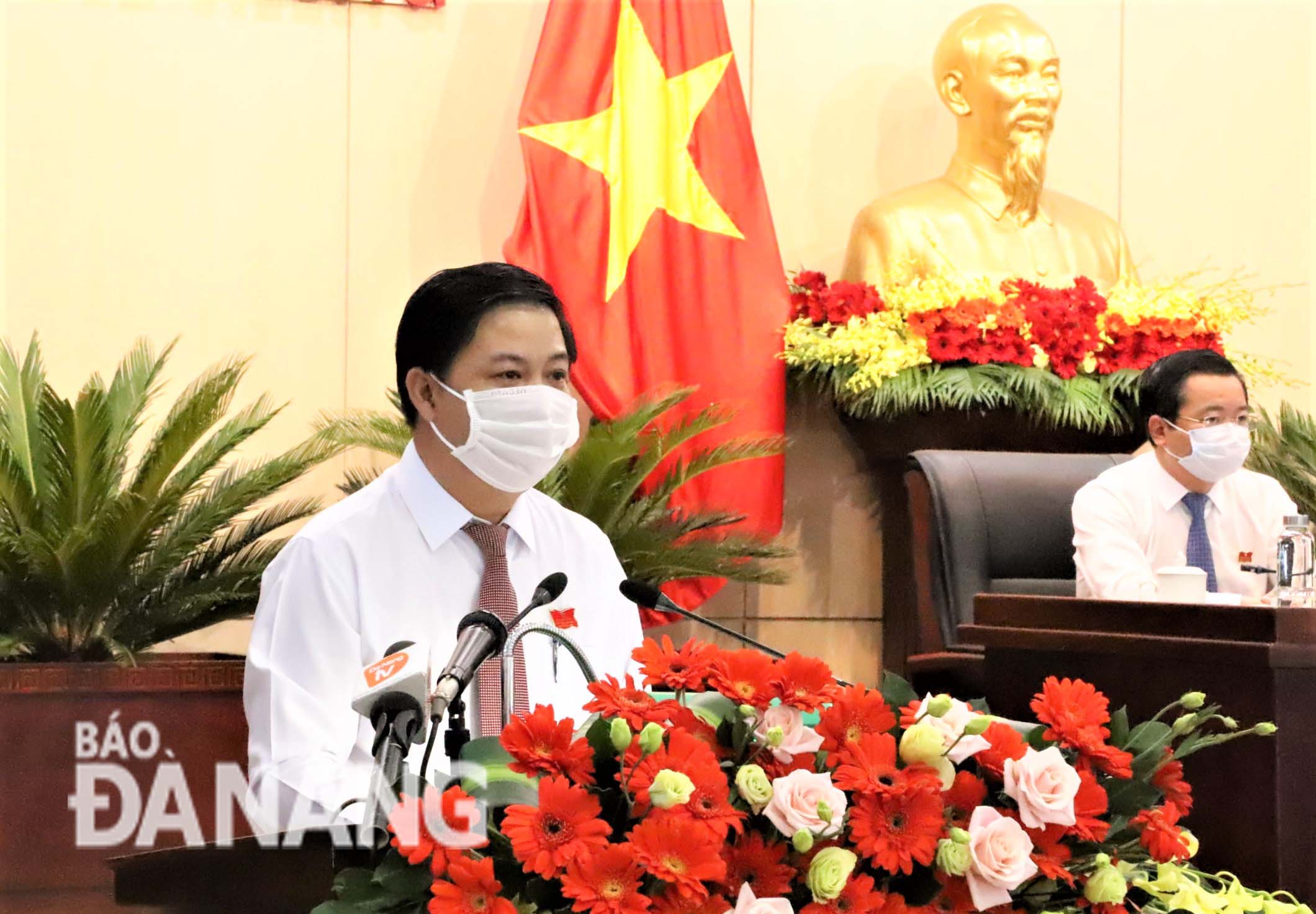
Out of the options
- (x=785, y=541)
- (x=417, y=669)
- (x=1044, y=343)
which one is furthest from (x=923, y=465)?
(x=417, y=669)

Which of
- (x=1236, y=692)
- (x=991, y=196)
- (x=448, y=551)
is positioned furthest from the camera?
(x=991, y=196)

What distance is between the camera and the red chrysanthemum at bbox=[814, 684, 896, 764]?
3.93 feet

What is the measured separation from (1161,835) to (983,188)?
4095 millimetres

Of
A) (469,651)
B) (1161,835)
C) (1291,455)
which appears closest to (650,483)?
(1291,455)

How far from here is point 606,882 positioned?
107 cm

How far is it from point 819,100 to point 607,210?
105cm

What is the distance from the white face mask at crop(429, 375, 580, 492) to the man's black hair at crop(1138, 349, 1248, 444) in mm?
2015

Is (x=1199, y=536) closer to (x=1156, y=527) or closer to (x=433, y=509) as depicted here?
(x=1156, y=527)

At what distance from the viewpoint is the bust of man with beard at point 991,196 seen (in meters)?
4.98

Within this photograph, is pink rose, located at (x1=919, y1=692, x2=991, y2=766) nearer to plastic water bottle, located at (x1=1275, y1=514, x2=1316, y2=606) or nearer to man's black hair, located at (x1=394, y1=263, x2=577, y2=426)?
man's black hair, located at (x1=394, y1=263, x2=577, y2=426)

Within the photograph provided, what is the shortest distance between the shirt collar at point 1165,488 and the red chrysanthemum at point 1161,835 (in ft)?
8.99

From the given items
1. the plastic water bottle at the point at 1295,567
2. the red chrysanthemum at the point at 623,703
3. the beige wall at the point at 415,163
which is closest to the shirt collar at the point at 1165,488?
the plastic water bottle at the point at 1295,567

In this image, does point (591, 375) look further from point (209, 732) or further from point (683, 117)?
point (209, 732)

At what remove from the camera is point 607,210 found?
483 centimetres
